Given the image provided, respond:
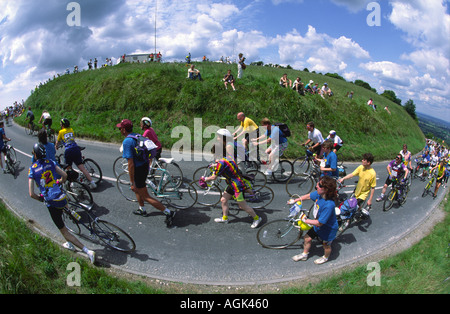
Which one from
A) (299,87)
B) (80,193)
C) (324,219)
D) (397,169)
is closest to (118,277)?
(80,193)

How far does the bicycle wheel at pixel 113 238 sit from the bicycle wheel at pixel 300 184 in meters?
5.38

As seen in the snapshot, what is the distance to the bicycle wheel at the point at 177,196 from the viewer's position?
6383 mm

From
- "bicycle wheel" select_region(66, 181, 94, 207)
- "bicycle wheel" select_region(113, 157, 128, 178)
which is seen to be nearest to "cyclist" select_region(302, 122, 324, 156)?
"bicycle wheel" select_region(113, 157, 128, 178)

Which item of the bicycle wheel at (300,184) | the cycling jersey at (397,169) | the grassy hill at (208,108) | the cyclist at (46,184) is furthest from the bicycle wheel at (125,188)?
the cycling jersey at (397,169)

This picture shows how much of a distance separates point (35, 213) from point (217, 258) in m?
5.52

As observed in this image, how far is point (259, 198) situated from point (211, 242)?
7.99 feet

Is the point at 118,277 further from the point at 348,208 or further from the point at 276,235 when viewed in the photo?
the point at 348,208

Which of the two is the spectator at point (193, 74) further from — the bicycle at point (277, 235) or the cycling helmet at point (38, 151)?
the bicycle at point (277, 235)

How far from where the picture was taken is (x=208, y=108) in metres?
16.6

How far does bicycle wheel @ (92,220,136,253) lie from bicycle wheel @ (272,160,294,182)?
564 centimetres

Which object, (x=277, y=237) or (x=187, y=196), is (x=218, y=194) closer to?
(x=187, y=196)

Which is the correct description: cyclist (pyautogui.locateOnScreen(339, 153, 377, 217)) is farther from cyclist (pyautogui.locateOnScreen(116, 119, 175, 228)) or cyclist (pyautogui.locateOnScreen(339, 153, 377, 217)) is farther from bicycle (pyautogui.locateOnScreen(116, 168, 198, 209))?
cyclist (pyautogui.locateOnScreen(116, 119, 175, 228))

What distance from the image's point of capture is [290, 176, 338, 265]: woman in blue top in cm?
408

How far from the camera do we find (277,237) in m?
5.20
